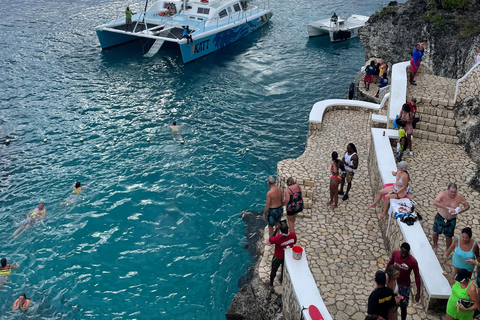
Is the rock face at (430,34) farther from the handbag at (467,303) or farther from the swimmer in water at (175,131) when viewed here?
the handbag at (467,303)

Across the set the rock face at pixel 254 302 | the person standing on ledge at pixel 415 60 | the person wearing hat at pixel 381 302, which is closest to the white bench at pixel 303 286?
the person wearing hat at pixel 381 302

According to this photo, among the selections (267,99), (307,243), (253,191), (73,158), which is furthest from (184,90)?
(307,243)

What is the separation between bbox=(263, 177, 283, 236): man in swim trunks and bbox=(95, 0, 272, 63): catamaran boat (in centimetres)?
2102

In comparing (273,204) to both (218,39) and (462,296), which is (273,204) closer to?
(462,296)

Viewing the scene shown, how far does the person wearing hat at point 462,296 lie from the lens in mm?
7734

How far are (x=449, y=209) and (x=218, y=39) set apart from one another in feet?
87.6

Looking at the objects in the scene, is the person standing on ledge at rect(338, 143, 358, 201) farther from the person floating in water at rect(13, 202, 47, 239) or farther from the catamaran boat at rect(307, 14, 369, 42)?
the catamaran boat at rect(307, 14, 369, 42)

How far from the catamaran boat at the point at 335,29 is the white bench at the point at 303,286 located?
2956 centimetres

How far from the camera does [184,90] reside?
26.8 m

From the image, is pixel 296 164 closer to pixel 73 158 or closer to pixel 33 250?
pixel 33 250

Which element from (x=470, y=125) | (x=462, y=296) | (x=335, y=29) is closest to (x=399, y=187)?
(x=462, y=296)

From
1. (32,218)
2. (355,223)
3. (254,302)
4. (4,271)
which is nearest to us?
(254,302)

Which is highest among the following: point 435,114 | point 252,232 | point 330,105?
point 435,114

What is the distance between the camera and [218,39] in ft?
110
